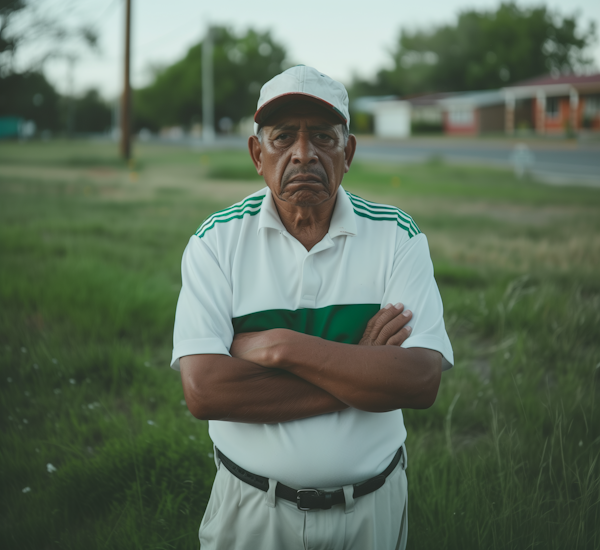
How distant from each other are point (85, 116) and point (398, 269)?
88.6 meters

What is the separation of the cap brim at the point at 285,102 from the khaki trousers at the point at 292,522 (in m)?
1.13

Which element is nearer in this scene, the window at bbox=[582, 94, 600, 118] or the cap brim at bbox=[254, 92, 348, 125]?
the cap brim at bbox=[254, 92, 348, 125]

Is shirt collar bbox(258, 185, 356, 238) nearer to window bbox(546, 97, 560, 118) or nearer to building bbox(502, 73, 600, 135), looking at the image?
building bbox(502, 73, 600, 135)

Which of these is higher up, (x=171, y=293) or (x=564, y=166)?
(x=564, y=166)

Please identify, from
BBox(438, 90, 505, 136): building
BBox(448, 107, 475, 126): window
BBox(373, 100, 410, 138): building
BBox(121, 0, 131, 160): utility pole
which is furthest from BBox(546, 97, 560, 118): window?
BBox(121, 0, 131, 160): utility pole

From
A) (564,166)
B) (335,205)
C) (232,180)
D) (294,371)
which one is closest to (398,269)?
(335,205)

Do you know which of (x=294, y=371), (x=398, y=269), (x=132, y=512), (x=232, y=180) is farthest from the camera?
(x=232, y=180)

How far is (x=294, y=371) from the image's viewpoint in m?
1.85

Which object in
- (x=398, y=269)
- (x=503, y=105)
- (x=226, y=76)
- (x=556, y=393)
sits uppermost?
(x=226, y=76)

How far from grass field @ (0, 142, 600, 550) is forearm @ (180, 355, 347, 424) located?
905mm

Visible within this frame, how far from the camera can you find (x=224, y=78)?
264ft

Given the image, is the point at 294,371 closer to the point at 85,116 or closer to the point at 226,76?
the point at 226,76

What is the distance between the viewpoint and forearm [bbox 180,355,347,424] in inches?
72.4

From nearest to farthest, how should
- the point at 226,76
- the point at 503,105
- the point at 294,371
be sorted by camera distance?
the point at 294,371, the point at 503,105, the point at 226,76
